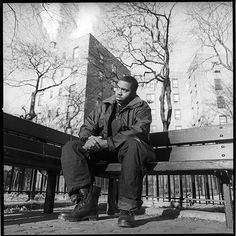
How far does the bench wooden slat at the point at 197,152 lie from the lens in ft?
8.61

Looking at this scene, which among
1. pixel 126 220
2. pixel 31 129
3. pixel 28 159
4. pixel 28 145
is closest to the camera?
pixel 126 220

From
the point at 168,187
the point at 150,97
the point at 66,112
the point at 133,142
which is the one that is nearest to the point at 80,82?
the point at 66,112

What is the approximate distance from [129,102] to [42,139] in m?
1.18

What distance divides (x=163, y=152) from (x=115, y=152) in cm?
80

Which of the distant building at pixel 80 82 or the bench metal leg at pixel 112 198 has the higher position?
the distant building at pixel 80 82

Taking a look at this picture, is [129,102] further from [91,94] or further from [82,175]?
[91,94]

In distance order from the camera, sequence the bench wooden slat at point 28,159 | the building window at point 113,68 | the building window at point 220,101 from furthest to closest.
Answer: the building window at point 220,101, the building window at point 113,68, the bench wooden slat at point 28,159

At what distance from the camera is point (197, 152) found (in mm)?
2807

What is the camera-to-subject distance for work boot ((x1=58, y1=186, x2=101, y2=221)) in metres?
2.16

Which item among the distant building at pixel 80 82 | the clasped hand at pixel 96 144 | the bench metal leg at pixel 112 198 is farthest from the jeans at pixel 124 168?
the distant building at pixel 80 82

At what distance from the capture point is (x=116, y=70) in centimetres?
1145

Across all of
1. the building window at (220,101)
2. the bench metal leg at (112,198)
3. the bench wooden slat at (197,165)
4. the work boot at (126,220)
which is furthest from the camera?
the building window at (220,101)

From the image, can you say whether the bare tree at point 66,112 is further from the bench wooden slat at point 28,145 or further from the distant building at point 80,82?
the bench wooden slat at point 28,145

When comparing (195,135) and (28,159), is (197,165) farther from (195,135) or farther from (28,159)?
(28,159)
